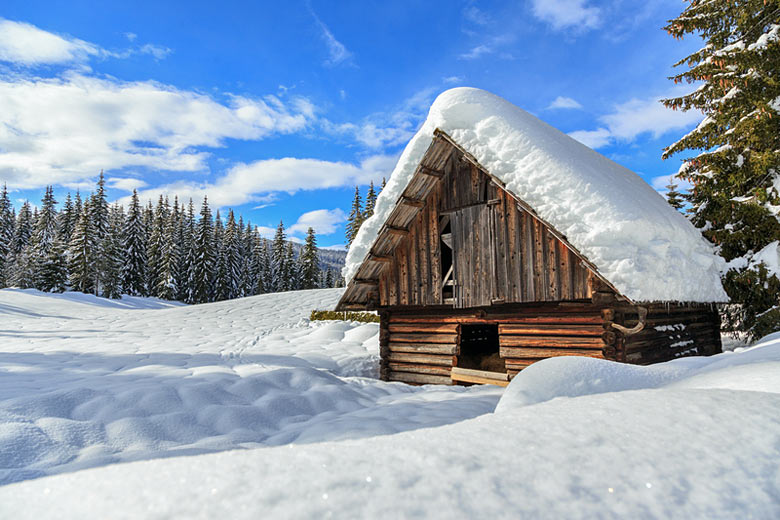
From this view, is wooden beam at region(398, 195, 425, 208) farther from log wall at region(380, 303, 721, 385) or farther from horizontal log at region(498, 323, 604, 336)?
horizontal log at region(498, 323, 604, 336)

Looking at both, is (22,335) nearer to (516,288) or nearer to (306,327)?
(306,327)

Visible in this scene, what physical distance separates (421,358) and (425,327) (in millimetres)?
770

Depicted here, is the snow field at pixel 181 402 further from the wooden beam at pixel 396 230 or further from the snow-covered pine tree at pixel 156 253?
the snow-covered pine tree at pixel 156 253

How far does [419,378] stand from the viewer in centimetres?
1048

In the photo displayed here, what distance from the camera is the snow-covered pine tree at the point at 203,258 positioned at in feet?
168

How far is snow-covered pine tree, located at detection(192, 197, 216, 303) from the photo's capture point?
51.1 metres

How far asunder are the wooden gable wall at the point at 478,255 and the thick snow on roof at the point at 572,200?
0.61 metres

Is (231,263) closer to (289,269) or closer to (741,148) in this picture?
(289,269)

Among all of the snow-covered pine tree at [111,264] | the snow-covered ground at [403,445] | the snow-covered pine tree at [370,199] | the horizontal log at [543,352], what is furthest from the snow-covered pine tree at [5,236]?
the horizontal log at [543,352]

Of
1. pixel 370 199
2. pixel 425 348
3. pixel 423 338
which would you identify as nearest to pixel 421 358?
pixel 425 348

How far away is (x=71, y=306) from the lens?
94.6 ft

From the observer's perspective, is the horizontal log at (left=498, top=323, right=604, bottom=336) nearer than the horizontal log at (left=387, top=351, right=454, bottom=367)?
Yes

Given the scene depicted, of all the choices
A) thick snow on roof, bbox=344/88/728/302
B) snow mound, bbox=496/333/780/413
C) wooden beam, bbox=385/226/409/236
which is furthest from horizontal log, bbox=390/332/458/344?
A: snow mound, bbox=496/333/780/413

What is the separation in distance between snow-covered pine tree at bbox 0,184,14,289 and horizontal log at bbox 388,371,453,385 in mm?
59593
